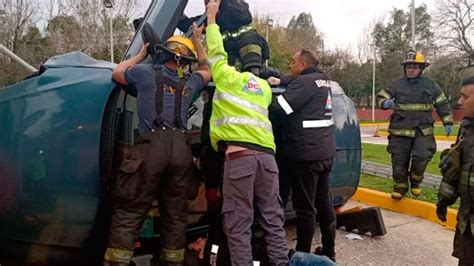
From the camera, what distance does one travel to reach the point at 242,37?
4027 mm

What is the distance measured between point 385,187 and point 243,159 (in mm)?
4009

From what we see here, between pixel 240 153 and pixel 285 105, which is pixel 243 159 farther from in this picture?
pixel 285 105

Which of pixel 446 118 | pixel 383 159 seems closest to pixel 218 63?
pixel 446 118

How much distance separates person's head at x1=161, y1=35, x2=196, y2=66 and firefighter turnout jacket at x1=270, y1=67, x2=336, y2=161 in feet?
2.35

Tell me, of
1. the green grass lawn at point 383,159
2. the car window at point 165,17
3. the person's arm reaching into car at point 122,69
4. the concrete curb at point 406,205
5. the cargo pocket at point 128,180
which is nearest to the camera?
the cargo pocket at point 128,180

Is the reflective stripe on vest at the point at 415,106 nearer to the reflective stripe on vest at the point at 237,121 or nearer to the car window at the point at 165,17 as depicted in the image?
the reflective stripe on vest at the point at 237,121

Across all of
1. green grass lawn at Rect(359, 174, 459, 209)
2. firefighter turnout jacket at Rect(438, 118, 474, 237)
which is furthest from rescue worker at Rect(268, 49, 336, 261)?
green grass lawn at Rect(359, 174, 459, 209)

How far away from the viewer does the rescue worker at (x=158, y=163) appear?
9.50ft

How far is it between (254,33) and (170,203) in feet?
5.67

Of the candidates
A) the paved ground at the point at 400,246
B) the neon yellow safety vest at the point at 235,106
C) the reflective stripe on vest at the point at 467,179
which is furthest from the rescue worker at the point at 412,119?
the neon yellow safety vest at the point at 235,106

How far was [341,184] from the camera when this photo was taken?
431 centimetres

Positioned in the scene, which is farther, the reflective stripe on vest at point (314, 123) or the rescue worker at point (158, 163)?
the reflective stripe on vest at point (314, 123)

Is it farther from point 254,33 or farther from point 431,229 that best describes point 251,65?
point 431,229

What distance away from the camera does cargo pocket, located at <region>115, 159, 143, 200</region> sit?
2.86 meters
